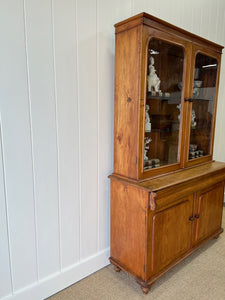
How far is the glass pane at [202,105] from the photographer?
6.06 feet

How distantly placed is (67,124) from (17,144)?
0.35 m

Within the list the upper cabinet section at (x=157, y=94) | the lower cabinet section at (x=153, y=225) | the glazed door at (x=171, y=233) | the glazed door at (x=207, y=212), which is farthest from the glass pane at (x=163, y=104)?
the glazed door at (x=207, y=212)

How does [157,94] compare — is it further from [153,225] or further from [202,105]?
[153,225]

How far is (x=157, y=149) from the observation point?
1688mm

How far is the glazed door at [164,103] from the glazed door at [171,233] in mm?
305

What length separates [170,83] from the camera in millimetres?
1681

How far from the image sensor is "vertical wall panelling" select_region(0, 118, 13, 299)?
1.25m

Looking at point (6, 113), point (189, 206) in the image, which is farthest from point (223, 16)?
point (6, 113)

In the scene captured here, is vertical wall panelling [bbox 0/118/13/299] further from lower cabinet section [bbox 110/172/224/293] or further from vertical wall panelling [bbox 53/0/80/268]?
lower cabinet section [bbox 110/172/224/293]

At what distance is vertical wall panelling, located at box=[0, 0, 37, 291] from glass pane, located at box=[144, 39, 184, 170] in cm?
80

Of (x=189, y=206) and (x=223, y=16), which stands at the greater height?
(x=223, y=16)

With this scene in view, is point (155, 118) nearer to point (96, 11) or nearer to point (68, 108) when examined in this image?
point (68, 108)

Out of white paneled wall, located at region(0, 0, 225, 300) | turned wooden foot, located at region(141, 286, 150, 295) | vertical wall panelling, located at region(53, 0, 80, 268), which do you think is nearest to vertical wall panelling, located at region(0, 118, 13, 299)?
white paneled wall, located at region(0, 0, 225, 300)

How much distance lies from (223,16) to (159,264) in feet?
9.44
